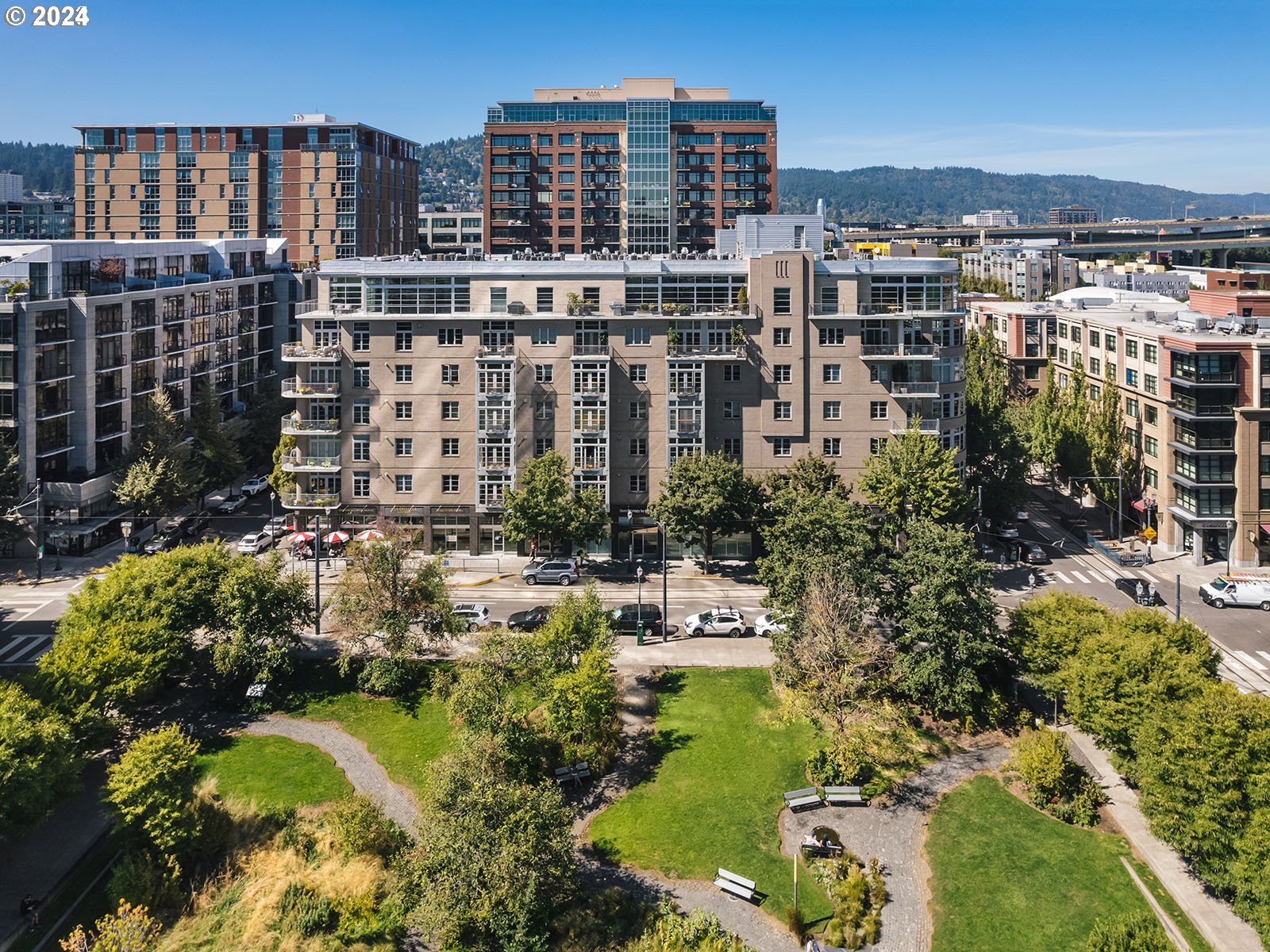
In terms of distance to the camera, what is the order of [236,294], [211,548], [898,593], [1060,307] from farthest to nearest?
1. [1060,307]
2. [236,294]
3. [211,548]
4. [898,593]

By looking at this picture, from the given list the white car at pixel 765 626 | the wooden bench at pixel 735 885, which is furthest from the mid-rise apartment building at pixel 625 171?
the wooden bench at pixel 735 885

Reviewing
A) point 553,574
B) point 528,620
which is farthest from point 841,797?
point 553,574

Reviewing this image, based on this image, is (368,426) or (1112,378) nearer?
(368,426)

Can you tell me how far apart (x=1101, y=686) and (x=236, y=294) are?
9895cm

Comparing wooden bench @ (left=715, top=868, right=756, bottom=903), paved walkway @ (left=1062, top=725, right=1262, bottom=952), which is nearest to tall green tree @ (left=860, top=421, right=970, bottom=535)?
paved walkway @ (left=1062, top=725, right=1262, bottom=952)

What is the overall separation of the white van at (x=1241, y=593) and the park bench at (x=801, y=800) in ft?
129

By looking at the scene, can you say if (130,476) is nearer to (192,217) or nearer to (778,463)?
(778,463)

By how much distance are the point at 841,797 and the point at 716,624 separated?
66.9 feet

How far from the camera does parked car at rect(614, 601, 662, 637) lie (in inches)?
2650

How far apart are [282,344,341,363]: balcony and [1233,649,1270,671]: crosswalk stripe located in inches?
2589

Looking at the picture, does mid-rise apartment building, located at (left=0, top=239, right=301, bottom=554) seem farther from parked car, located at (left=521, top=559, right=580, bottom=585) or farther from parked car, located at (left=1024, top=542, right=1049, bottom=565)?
parked car, located at (left=1024, top=542, right=1049, bottom=565)

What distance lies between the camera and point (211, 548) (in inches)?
2421

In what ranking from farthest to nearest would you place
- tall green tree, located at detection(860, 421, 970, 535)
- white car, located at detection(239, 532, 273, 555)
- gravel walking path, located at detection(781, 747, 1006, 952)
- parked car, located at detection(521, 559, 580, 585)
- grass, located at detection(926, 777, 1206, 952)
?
white car, located at detection(239, 532, 273, 555), parked car, located at detection(521, 559, 580, 585), tall green tree, located at detection(860, 421, 970, 535), gravel walking path, located at detection(781, 747, 1006, 952), grass, located at detection(926, 777, 1206, 952)

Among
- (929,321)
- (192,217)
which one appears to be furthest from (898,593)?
(192,217)
